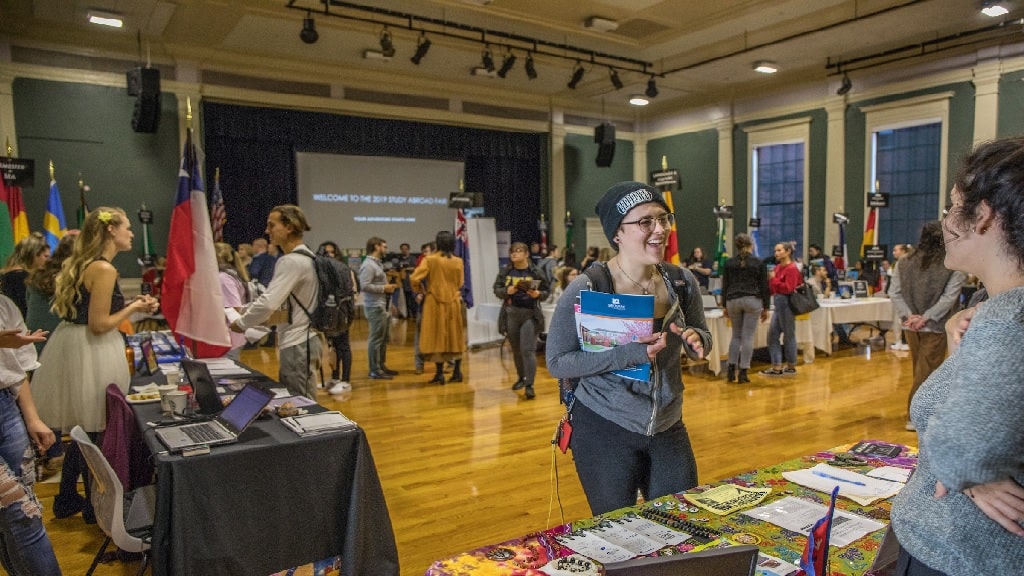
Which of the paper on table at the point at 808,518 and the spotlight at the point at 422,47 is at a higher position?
the spotlight at the point at 422,47

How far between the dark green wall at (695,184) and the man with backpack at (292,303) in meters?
11.7

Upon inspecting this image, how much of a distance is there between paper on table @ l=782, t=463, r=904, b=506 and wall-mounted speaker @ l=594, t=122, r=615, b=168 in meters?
12.2

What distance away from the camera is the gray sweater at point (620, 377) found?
1.85 metres

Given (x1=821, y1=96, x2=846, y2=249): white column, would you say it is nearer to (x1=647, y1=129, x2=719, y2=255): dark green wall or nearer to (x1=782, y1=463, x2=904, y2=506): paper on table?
(x1=647, y1=129, x2=719, y2=255): dark green wall

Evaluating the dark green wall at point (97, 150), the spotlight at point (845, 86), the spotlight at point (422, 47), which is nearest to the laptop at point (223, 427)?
the spotlight at point (422, 47)

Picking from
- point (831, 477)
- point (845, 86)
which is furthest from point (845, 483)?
point (845, 86)

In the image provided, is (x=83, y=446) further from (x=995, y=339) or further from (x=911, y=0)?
(x=911, y=0)

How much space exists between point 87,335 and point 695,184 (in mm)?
12975

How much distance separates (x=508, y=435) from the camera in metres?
4.91

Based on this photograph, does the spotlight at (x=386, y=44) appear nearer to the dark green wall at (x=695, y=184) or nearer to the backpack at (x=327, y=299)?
the backpack at (x=327, y=299)

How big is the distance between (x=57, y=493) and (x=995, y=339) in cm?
442

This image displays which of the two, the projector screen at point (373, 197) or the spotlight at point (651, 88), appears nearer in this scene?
the spotlight at point (651, 88)

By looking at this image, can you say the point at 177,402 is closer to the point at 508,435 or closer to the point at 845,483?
the point at 845,483

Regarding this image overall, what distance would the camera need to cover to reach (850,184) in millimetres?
11867
